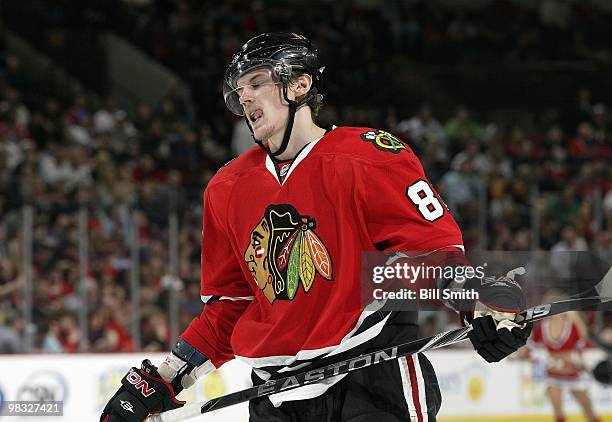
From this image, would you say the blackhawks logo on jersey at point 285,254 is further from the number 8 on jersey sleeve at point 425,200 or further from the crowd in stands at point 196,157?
the crowd in stands at point 196,157

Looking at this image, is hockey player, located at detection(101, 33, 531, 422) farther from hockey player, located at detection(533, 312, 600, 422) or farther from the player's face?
hockey player, located at detection(533, 312, 600, 422)

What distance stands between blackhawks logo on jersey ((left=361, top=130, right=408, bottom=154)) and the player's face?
0.19m

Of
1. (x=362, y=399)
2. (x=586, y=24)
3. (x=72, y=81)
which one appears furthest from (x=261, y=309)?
(x=586, y=24)

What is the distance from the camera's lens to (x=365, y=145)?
7.73 feet

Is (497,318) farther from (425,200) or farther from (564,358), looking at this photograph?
(564,358)

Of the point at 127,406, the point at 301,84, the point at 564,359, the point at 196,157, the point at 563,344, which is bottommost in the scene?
the point at 127,406

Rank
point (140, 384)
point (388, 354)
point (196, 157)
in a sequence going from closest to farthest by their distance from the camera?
point (388, 354) < point (140, 384) < point (196, 157)

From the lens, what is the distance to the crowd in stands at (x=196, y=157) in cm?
646

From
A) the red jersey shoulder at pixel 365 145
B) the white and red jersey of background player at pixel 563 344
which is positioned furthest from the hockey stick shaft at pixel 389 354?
the white and red jersey of background player at pixel 563 344

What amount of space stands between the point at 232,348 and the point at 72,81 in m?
8.12

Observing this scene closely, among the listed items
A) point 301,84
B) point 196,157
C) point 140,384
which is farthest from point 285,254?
point 196,157

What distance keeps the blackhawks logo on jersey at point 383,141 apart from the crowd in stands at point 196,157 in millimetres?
4187

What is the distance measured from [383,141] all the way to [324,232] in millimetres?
244

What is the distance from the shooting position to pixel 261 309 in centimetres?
244
